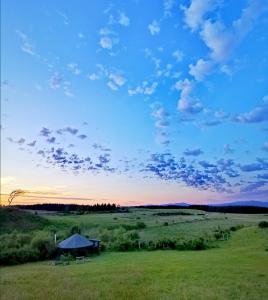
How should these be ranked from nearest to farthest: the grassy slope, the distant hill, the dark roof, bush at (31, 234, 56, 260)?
the grassy slope < bush at (31, 234, 56, 260) < the dark roof < the distant hill

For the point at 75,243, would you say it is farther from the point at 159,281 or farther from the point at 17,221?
the point at 17,221

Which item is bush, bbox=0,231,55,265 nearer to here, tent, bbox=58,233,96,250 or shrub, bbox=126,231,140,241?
tent, bbox=58,233,96,250

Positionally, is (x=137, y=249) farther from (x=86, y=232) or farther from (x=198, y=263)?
(x=198, y=263)

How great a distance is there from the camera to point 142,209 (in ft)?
331

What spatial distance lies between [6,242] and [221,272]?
22.5 m

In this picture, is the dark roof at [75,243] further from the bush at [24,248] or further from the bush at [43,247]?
the bush at [24,248]

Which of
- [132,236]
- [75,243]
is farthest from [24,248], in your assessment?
[132,236]

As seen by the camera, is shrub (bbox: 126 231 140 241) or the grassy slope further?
shrub (bbox: 126 231 140 241)

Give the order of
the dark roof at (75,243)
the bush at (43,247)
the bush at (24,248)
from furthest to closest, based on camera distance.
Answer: the dark roof at (75,243) → the bush at (43,247) → the bush at (24,248)

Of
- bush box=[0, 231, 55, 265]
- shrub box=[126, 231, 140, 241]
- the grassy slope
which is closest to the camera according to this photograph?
the grassy slope

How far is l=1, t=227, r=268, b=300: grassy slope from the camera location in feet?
54.7

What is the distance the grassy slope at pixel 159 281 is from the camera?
1667 centimetres

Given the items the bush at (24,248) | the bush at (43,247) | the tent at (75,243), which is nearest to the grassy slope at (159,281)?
the bush at (24,248)

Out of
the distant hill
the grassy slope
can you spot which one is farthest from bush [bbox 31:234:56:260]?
the distant hill
